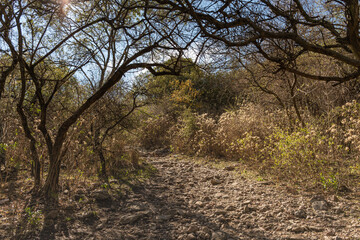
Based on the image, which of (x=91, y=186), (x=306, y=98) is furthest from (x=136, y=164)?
(x=306, y=98)

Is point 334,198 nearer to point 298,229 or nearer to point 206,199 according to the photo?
point 298,229

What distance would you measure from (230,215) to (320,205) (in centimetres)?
129

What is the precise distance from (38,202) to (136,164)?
2.94m

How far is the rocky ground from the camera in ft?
11.0

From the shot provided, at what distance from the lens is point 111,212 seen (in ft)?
13.5

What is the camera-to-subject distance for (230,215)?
13.0 ft

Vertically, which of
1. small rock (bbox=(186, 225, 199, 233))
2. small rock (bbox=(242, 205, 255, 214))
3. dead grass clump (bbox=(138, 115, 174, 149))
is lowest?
small rock (bbox=(242, 205, 255, 214))

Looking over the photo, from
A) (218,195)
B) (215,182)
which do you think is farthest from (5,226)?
(215,182)

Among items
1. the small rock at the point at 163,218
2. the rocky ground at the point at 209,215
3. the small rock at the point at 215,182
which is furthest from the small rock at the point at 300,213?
the small rock at the point at 215,182

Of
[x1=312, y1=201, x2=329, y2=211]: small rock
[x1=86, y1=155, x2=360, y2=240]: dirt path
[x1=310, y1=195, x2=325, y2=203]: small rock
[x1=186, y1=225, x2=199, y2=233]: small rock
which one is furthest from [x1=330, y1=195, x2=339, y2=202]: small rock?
[x1=186, y1=225, x2=199, y2=233]: small rock

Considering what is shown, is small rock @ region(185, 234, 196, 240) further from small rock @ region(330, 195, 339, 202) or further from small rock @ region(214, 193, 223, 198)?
small rock @ region(330, 195, 339, 202)

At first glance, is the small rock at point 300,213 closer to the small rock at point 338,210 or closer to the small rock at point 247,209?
the small rock at point 338,210

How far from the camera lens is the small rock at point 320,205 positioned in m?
3.78

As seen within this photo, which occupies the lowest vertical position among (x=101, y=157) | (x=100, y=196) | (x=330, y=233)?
(x=330, y=233)
